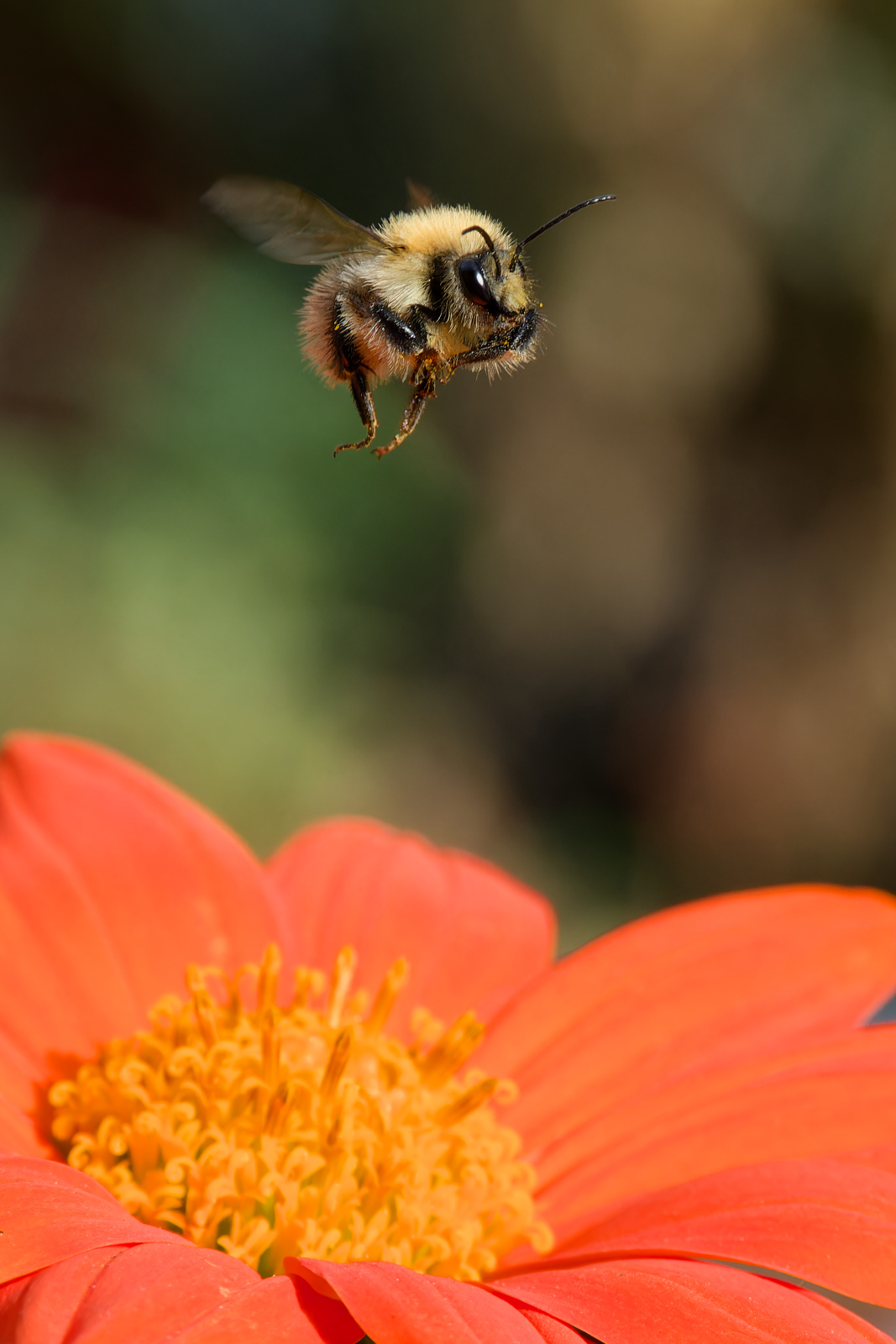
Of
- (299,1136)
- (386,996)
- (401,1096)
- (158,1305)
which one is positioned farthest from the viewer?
(386,996)

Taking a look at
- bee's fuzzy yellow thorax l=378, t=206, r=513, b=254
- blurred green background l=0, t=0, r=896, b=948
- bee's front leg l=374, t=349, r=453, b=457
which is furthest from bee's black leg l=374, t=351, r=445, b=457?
blurred green background l=0, t=0, r=896, b=948

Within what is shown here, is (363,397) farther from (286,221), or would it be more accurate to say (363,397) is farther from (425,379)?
(286,221)

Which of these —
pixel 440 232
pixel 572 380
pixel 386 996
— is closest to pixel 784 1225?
pixel 386 996

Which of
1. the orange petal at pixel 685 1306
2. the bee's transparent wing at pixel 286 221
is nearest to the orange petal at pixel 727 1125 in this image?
the orange petal at pixel 685 1306

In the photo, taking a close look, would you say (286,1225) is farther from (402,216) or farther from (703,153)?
(703,153)

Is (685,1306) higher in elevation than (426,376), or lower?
lower

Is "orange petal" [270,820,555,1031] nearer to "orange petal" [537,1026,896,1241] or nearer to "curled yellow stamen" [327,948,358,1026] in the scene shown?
"curled yellow stamen" [327,948,358,1026]

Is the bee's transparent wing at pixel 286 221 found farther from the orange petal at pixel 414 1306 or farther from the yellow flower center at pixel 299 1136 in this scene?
the orange petal at pixel 414 1306
